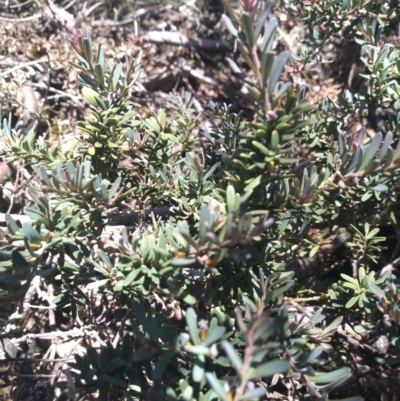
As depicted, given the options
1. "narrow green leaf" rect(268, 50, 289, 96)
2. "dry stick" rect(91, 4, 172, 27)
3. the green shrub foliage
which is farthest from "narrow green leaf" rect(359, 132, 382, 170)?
"dry stick" rect(91, 4, 172, 27)

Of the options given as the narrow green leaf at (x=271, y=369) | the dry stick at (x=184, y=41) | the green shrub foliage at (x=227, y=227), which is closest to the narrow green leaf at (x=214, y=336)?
the green shrub foliage at (x=227, y=227)

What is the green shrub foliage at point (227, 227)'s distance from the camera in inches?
35.2

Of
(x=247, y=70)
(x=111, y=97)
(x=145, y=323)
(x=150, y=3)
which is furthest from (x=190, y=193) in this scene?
(x=150, y=3)

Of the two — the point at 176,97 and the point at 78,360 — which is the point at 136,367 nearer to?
the point at 78,360

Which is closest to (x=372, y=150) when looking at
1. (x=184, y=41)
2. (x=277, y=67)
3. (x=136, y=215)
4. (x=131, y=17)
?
(x=277, y=67)

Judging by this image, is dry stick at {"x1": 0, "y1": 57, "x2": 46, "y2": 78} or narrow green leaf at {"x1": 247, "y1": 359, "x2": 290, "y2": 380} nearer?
narrow green leaf at {"x1": 247, "y1": 359, "x2": 290, "y2": 380}

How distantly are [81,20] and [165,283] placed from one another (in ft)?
7.03

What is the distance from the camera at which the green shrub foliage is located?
35.2 inches

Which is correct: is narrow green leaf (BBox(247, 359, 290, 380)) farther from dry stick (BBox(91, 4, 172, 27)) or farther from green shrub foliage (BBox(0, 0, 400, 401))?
dry stick (BBox(91, 4, 172, 27))

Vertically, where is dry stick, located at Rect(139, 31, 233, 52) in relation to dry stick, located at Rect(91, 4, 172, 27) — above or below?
below

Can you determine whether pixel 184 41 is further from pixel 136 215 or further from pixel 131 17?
pixel 136 215

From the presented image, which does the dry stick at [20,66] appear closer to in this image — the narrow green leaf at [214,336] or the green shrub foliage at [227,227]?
the green shrub foliage at [227,227]

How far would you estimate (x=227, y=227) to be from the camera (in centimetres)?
85

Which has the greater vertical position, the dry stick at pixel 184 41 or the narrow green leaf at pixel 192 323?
the dry stick at pixel 184 41
